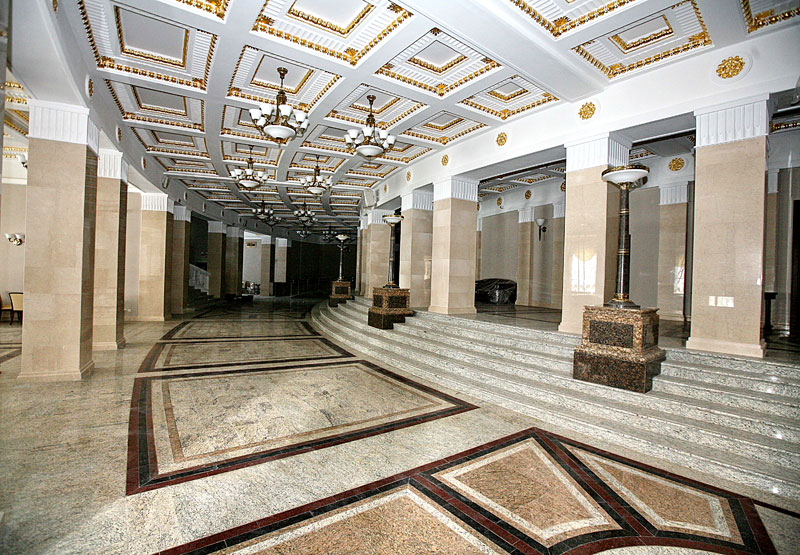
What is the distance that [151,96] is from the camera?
22.0ft

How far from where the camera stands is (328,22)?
488cm

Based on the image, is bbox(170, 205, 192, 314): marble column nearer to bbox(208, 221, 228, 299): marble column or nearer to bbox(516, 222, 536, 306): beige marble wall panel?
bbox(208, 221, 228, 299): marble column

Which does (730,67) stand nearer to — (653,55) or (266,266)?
(653,55)

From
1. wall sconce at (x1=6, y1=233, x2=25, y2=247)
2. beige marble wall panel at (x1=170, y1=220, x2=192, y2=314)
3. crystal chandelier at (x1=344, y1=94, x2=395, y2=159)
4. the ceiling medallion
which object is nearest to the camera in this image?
the ceiling medallion

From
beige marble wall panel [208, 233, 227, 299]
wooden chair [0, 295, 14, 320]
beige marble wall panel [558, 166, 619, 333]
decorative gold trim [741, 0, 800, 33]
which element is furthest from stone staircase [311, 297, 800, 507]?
beige marble wall panel [208, 233, 227, 299]

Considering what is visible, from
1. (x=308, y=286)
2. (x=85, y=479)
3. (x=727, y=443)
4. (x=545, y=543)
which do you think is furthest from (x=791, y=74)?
(x=308, y=286)

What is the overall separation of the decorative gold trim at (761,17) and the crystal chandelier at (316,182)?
8916mm

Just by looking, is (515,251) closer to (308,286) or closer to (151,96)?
(151,96)

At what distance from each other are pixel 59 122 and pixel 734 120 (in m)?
8.66

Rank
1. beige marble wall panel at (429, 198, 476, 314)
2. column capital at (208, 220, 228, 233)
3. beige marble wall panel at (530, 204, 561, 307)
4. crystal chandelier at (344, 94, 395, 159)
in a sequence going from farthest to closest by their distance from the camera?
1. column capital at (208, 220, 228, 233)
2. beige marble wall panel at (530, 204, 561, 307)
3. beige marble wall panel at (429, 198, 476, 314)
4. crystal chandelier at (344, 94, 395, 159)

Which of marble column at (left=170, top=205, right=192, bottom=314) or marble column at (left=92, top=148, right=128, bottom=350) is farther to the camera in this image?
marble column at (left=170, top=205, right=192, bottom=314)

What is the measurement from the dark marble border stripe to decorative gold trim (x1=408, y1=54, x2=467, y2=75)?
471 cm

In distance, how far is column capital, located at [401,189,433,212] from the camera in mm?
10508

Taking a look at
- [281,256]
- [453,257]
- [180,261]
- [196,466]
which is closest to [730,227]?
[453,257]
